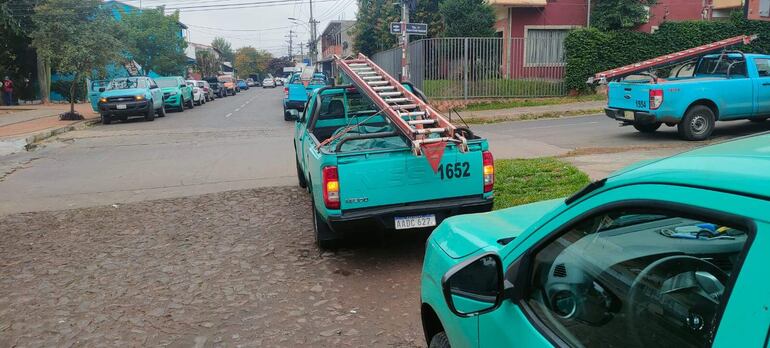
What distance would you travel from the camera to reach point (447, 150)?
571 centimetres

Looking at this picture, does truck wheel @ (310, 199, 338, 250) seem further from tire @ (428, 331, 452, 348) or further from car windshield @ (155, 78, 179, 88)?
car windshield @ (155, 78, 179, 88)

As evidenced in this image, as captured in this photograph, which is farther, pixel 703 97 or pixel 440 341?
pixel 703 97

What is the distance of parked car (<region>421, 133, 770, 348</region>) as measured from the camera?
135 centimetres

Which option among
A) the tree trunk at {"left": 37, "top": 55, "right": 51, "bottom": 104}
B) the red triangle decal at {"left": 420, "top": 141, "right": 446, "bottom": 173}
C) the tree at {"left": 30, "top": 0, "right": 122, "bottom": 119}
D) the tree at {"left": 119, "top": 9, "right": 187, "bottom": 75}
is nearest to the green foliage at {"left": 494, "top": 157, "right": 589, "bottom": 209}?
the red triangle decal at {"left": 420, "top": 141, "right": 446, "bottom": 173}

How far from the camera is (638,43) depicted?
74.8 feet

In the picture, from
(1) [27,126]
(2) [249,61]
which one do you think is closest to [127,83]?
(1) [27,126]

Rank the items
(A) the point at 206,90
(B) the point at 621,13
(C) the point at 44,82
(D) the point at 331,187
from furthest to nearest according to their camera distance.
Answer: (A) the point at 206,90
(C) the point at 44,82
(B) the point at 621,13
(D) the point at 331,187

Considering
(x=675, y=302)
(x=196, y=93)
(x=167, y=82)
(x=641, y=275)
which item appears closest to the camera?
(x=675, y=302)

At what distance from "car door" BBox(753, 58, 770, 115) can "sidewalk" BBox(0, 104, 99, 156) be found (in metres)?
17.3

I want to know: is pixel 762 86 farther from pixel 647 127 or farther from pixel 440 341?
pixel 440 341

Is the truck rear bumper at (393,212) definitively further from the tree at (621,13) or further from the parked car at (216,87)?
the parked car at (216,87)

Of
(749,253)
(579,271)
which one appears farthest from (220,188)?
(749,253)

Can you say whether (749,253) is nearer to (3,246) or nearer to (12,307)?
(12,307)

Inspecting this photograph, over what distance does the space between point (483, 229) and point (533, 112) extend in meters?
17.7
